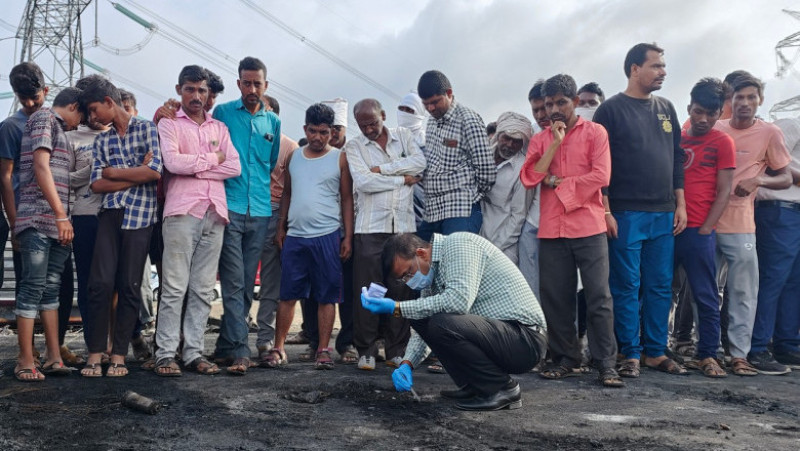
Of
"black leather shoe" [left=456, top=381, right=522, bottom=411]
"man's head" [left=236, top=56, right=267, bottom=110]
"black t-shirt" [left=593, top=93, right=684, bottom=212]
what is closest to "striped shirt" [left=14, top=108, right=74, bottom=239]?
"man's head" [left=236, top=56, right=267, bottom=110]

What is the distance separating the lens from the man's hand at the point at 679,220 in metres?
4.85

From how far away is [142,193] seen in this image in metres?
4.26

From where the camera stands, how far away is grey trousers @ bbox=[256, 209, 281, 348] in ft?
16.6

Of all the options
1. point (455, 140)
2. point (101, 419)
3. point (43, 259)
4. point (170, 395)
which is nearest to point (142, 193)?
point (43, 259)

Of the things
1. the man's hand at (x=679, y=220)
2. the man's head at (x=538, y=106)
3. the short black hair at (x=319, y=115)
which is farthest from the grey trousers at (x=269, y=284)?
the man's hand at (x=679, y=220)

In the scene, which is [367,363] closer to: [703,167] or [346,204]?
[346,204]

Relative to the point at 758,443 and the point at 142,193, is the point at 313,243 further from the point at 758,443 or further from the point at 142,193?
the point at 758,443

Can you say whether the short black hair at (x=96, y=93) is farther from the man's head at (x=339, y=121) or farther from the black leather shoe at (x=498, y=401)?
the black leather shoe at (x=498, y=401)

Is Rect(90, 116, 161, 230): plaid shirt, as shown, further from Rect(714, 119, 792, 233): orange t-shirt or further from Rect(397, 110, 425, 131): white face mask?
Rect(714, 119, 792, 233): orange t-shirt

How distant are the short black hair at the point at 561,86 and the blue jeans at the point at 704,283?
1.49 m

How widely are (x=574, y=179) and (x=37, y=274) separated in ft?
11.5

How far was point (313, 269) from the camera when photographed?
4836 millimetres

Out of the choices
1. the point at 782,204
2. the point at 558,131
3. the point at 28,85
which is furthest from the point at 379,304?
the point at 782,204

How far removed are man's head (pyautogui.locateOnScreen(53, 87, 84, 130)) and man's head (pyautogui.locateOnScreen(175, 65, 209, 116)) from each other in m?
0.66
